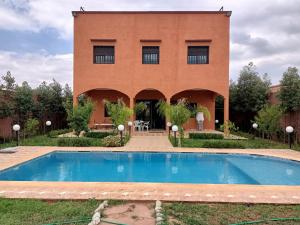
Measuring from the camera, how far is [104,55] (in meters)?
20.7

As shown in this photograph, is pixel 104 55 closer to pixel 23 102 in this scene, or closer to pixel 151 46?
pixel 151 46

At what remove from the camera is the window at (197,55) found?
2048 cm

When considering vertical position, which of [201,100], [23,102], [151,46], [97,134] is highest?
[151,46]

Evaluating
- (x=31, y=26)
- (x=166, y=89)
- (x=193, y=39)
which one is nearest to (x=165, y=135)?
(x=166, y=89)

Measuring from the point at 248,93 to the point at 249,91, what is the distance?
162 mm

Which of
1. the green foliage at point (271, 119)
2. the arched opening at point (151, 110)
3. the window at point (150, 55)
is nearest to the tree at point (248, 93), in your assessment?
the green foliage at point (271, 119)

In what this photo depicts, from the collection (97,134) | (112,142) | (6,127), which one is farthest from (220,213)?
(6,127)

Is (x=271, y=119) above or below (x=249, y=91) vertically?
below

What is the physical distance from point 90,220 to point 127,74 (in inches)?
623

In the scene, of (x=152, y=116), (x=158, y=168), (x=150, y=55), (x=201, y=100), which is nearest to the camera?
(x=158, y=168)

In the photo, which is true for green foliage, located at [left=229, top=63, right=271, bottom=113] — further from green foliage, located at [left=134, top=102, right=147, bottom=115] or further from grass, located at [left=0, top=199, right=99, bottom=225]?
grass, located at [left=0, top=199, right=99, bottom=225]

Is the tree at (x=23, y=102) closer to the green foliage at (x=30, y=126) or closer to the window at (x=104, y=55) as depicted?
the green foliage at (x=30, y=126)

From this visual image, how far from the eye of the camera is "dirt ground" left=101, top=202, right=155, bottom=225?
5072mm

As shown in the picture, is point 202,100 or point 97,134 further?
point 202,100
